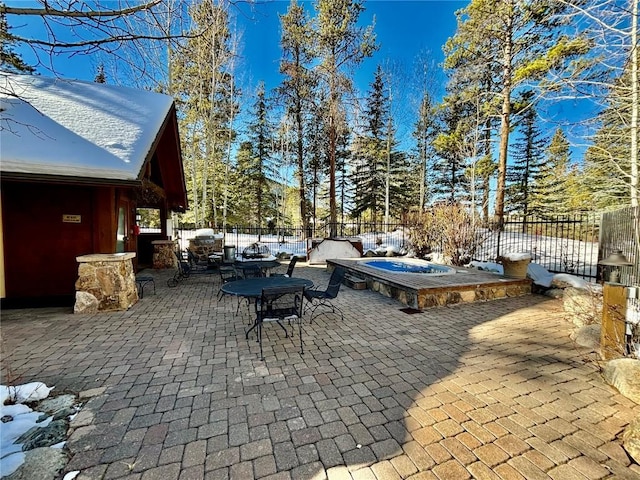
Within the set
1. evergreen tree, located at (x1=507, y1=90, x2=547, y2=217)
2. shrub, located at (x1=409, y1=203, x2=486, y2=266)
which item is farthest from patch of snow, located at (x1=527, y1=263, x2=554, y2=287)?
evergreen tree, located at (x1=507, y1=90, x2=547, y2=217)

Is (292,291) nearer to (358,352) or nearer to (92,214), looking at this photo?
(358,352)

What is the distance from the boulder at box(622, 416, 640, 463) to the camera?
1752 millimetres

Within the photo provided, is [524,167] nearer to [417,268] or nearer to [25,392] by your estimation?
[417,268]

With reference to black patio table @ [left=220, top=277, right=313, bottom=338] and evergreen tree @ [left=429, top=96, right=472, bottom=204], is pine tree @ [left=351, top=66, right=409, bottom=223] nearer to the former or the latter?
evergreen tree @ [left=429, top=96, right=472, bottom=204]

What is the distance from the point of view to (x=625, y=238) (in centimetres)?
479

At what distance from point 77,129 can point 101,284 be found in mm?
3020

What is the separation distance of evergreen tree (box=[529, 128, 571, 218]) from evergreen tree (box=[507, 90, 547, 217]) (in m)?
0.61

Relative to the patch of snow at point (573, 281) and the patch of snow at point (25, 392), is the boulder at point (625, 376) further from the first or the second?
the patch of snow at point (25, 392)

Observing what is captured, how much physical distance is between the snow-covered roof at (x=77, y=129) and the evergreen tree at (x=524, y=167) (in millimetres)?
22658

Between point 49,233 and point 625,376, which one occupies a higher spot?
point 49,233

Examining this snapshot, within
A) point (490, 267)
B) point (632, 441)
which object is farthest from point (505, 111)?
point (632, 441)

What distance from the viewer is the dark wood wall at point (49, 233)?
200 inches

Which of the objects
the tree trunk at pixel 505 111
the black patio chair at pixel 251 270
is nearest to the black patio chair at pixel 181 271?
the black patio chair at pixel 251 270

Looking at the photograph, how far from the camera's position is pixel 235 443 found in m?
1.88
